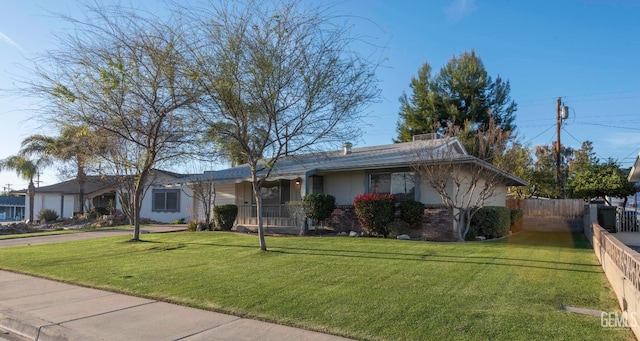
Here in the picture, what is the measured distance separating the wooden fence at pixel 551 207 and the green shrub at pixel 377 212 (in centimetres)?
1008

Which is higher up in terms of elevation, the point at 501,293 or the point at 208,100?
the point at 208,100

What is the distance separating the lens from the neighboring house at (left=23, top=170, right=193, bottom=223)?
28859 mm

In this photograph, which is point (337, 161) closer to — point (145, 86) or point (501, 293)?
point (145, 86)

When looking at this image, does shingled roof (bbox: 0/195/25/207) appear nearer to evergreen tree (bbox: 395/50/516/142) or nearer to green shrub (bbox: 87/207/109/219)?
green shrub (bbox: 87/207/109/219)

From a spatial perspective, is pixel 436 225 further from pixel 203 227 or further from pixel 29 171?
pixel 29 171

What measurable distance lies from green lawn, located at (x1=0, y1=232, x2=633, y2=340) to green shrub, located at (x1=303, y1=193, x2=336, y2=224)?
9.96ft

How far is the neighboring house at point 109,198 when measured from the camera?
28.9 m

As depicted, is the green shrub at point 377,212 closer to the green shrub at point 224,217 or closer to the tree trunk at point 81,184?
the green shrub at point 224,217

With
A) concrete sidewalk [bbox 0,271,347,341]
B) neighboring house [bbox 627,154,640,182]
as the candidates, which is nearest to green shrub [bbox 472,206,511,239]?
neighboring house [bbox 627,154,640,182]

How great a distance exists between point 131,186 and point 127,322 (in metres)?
20.7

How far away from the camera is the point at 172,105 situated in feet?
42.5

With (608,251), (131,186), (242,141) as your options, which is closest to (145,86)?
(242,141)

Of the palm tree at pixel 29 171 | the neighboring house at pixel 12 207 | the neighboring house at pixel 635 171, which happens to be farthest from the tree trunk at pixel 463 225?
the neighboring house at pixel 12 207

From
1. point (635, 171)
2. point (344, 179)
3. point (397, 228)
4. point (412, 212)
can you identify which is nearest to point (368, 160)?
point (344, 179)
